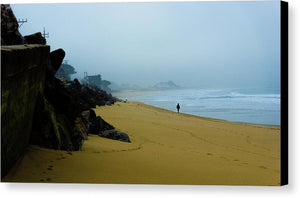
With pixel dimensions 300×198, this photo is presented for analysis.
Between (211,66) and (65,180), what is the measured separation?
3.45 meters

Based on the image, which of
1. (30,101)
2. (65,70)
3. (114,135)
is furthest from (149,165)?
(65,70)

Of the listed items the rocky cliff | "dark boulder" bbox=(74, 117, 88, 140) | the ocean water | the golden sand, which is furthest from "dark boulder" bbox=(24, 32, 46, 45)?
the ocean water

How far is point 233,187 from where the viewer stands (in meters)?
3.75

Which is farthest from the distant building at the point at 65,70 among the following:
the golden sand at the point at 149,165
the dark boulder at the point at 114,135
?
the golden sand at the point at 149,165

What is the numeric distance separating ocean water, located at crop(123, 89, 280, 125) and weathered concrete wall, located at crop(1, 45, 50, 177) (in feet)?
8.90

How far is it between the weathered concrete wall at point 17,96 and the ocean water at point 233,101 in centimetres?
271

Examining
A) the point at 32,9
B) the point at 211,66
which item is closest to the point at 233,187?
the point at 211,66

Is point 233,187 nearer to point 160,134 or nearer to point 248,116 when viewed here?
point 248,116

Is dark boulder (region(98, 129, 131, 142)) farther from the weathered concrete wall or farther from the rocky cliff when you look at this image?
the weathered concrete wall

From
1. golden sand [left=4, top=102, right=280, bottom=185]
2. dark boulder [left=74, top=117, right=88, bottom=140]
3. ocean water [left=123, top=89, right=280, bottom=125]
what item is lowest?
golden sand [left=4, top=102, right=280, bottom=185]

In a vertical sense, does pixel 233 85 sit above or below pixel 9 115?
above

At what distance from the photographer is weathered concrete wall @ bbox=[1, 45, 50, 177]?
2.64 meters

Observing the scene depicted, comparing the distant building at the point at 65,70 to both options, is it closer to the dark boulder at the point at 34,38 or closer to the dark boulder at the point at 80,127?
the dark boulder at the point at 80,127

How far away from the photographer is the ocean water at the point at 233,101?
4.40 metres
